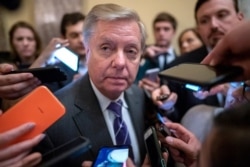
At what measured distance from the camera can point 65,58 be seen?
1.53 metres

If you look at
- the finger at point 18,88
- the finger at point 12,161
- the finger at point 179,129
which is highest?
the finger at point 18,88

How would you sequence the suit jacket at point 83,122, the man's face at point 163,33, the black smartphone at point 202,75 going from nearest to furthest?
1. the black smartphone at point 202,75
2. the suit jacket at point 83,122
3. the man's face at point 163,33

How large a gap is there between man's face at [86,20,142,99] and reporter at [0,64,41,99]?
30 cm

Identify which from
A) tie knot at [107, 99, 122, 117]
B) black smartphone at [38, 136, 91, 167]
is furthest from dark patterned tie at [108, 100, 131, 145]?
black smartphone at [38, 136, 91, 167]

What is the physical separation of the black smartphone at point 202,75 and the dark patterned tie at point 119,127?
1.76ft

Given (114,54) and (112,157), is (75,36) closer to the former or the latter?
(114,54)

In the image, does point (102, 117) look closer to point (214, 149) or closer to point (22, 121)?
point (22, 121)

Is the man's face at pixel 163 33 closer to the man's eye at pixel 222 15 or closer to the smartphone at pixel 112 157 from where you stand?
the man's eye at pixel 222 15

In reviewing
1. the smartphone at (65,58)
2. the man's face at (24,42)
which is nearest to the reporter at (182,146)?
the smartphone at (65,58)

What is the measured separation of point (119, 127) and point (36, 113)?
53 centimetres

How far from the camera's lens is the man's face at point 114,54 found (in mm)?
1229

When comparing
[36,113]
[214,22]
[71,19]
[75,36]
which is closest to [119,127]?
[36,113]

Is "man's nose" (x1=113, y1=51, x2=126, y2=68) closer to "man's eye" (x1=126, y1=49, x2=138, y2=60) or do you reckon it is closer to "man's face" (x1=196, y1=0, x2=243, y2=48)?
"man's eye" (x1=126, y1=49, x2=138, y2=60)

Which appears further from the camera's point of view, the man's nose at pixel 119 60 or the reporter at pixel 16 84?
the man's nose at pixel 119 60
